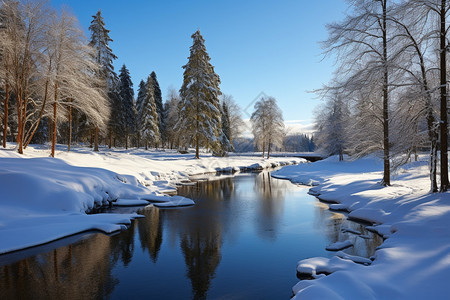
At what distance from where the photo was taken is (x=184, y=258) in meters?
7.56

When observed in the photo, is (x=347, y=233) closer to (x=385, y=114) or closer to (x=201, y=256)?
(x=201, y=256)

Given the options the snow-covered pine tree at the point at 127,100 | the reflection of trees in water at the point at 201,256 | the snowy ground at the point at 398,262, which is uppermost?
the snow-covered pine tree at the point at 127,100

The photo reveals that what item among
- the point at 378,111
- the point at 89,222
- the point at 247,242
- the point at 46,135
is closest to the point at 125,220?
the point at 89,222

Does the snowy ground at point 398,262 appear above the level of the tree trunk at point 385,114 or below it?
below

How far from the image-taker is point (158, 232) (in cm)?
979

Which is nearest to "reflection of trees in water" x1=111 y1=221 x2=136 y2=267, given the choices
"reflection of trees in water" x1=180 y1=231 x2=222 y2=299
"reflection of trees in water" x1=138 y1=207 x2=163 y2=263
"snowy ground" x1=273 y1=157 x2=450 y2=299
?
"reflection of trees in water" x1=138 y1=207 x2=163 y2=263

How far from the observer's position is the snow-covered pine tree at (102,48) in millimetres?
31169

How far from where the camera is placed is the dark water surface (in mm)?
5797

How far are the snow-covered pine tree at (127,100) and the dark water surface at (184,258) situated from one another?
98.3 feet

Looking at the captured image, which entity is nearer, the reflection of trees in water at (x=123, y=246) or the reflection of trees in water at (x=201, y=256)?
the reflection of trees in water at (x=201, y=256)

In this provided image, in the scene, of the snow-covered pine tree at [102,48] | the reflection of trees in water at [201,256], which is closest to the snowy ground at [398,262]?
the reflection of trees in water at [201,256]

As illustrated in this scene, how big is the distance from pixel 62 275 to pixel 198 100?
26.5 meters

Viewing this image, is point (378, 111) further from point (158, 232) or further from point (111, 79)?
point (111, 79)

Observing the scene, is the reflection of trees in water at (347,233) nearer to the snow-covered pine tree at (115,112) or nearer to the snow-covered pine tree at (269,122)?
the snow-covered pine tree at (115,112)
